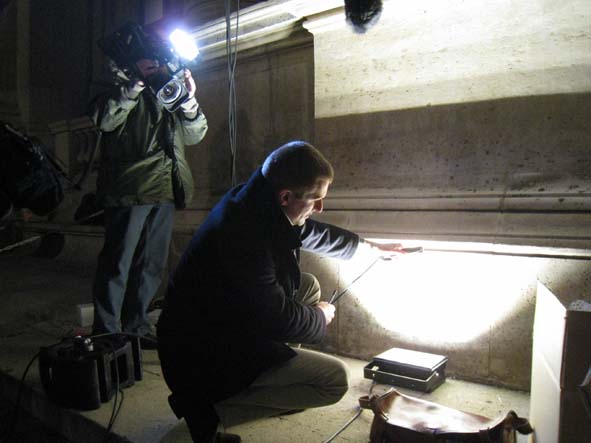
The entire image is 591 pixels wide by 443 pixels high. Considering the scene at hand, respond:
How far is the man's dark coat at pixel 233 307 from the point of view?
192cm

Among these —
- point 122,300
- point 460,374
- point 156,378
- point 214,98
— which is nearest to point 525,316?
point 460,374

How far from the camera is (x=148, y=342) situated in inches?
129

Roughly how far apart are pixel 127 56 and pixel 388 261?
2222 millimetres

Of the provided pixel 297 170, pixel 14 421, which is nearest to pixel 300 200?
pixel 297 170

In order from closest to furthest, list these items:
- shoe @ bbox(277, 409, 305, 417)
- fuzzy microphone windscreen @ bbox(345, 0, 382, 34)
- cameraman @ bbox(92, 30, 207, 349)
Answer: shoe @ bbox(277, 409, 305, 417), fuzzy microphone windscreen @ bbox(345, 0, 382, 34), cameraman @ bbox(92, 30, 207, 349)

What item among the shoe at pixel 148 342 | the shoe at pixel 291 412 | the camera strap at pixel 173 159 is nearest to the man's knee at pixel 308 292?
the shoe at pixel 291 412

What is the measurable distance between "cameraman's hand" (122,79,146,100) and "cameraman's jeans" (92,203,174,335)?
2.46 feet

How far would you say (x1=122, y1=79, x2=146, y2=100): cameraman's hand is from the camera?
2.95 metres

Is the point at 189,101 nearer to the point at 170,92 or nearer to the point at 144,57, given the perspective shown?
the point at 170,92

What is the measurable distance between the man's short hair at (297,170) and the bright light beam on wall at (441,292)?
3.91 ft

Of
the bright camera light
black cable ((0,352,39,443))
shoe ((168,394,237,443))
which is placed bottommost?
black cable ((0,352,39,443))

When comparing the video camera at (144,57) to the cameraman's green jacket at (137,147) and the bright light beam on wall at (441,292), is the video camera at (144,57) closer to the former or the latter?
the cameraman's green jacket at (137,147)

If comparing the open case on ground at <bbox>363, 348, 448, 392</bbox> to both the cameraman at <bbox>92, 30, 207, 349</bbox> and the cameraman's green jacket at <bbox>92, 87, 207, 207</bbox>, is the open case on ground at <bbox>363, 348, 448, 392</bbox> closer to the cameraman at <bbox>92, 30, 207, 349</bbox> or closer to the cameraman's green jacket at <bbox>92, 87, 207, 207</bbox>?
the cameraman at <bbox>92, 30, 207, 349</bbox>

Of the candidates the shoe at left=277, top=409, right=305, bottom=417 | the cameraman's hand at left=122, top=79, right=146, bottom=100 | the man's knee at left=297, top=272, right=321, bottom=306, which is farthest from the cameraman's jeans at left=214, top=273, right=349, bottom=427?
the cameraman's hand at left=122, top=79, right=146, bottom=100
